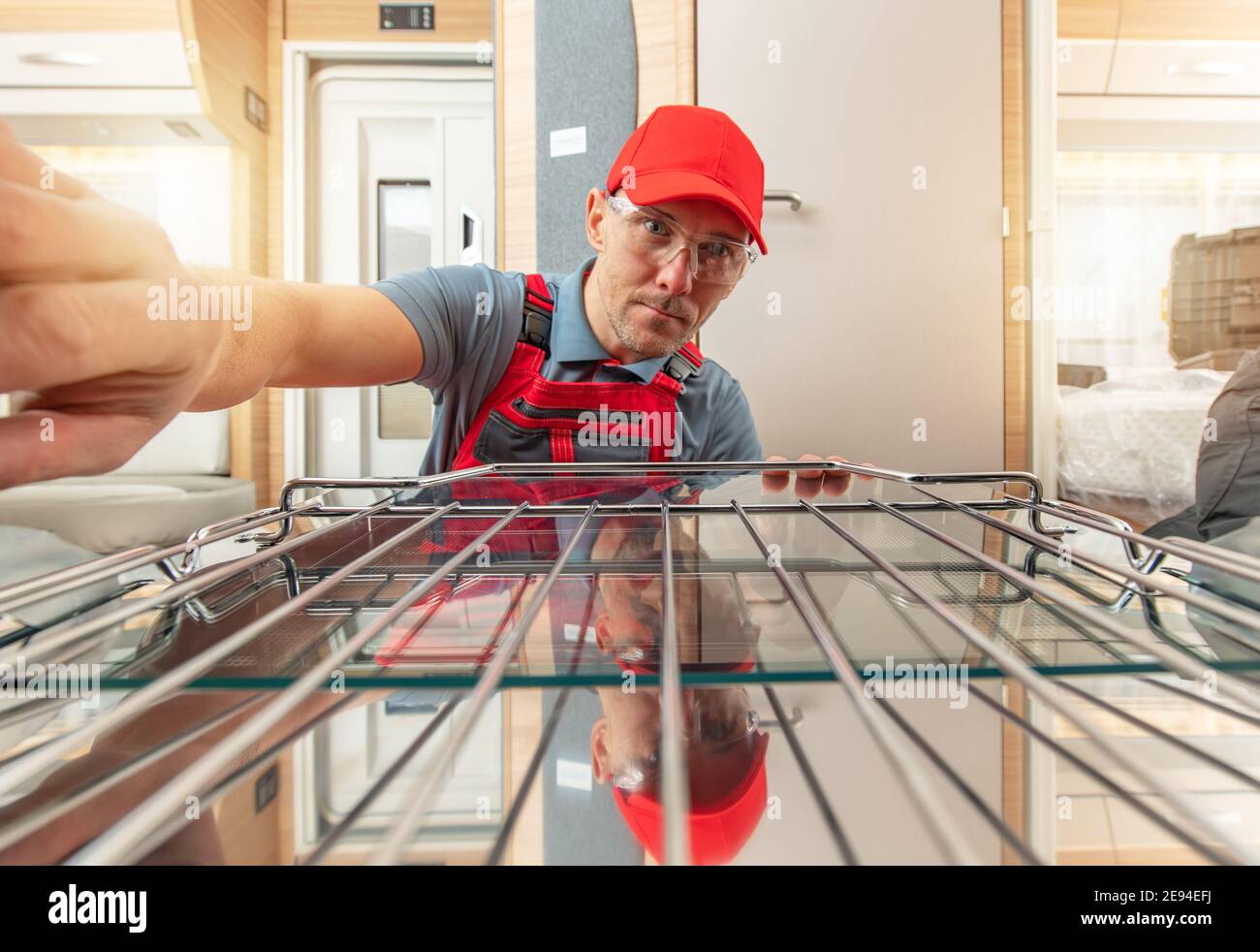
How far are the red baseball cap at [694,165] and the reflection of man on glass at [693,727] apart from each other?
74 centimetres

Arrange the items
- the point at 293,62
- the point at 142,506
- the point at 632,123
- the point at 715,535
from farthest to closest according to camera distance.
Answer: the point at 293,62, the point at 142,506, the point at 632,123, the point at 715,535

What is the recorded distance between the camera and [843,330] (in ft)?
5.11

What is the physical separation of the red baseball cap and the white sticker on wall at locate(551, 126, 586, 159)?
0.60 m

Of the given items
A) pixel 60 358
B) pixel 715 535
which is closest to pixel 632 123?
pixel 715 535

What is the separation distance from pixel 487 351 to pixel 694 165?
0.37 m

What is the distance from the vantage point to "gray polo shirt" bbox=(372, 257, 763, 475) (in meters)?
0.91

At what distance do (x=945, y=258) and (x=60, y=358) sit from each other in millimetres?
1621

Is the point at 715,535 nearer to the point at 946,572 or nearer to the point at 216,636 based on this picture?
the point at 946,572

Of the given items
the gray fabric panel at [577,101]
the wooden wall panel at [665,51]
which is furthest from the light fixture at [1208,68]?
the gray fabric panel at [577,101]

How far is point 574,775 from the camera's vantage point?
0.18m

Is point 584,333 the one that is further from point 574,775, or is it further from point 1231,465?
point 574,775

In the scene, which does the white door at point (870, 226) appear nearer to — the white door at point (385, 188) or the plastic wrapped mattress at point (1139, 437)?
the plastic wrapped mattress at point (1139, 437)

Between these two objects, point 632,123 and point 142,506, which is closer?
point 632,123

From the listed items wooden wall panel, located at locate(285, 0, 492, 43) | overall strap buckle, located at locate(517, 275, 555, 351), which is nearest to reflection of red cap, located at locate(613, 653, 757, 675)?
overall strap buckle, located at locate(517, 275, 555, 351)
